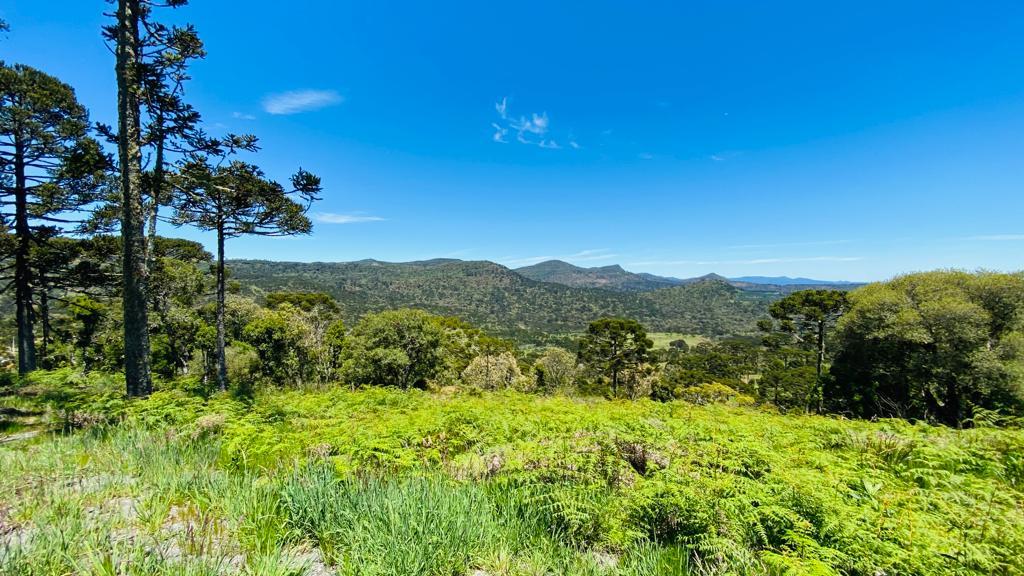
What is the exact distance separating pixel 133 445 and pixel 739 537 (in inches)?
232

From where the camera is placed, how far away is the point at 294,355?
86.7 feet

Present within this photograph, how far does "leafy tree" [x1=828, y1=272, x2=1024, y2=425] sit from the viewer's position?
14281 millimetres

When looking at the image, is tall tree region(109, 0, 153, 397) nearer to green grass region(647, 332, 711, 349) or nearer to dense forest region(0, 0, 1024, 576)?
dense forest region(0, 0, 1024, 576)

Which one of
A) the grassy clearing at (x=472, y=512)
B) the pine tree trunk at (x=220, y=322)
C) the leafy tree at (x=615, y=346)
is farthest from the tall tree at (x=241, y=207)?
the leafy tree at (x=615, y=346)

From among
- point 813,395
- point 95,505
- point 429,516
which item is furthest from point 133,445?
point 813,395

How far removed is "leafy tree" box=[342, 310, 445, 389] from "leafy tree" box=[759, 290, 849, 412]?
26.2m

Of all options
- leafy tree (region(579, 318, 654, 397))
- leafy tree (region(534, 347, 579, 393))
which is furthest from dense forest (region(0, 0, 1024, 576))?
leafy tree (region(534, 347, 579, 393))

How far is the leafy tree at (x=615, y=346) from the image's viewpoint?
3195cm

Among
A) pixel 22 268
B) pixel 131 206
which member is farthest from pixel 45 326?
pixel 131 206

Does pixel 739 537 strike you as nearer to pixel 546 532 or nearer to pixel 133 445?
pixel 546 532

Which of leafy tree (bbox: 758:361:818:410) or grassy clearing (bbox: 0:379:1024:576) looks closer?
grassy clearing (bbox: 0:379:1024:576)

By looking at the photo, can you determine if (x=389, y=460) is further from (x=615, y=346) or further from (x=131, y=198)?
(x=615, y=346)

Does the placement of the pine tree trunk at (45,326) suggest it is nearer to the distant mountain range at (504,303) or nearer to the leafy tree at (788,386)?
the leafy tree at (788,386)

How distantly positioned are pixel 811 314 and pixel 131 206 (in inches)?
1361
